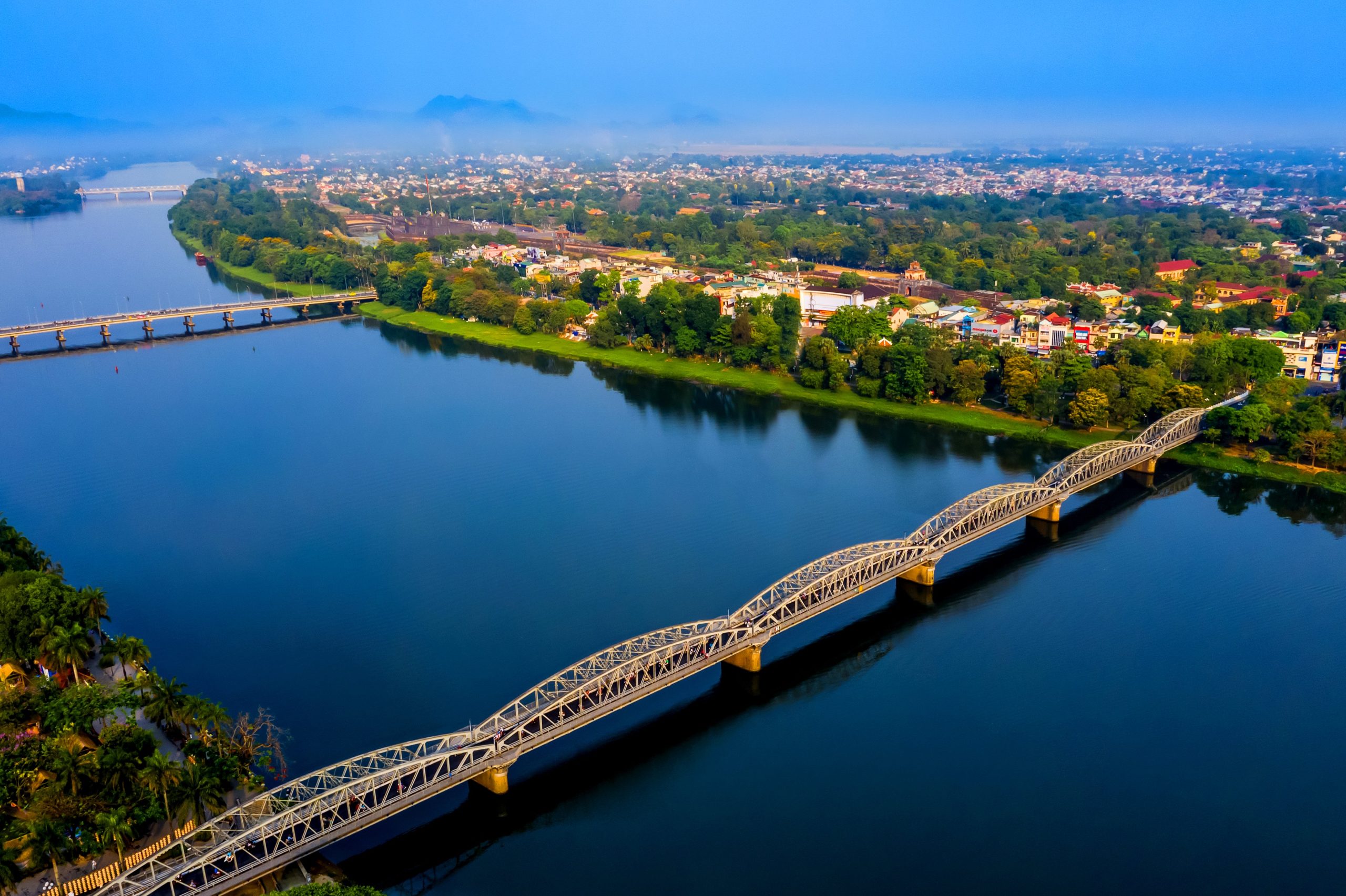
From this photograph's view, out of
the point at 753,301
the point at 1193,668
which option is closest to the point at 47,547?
the point at 1193,668

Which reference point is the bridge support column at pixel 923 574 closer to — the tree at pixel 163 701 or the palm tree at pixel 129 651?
the tree at pixel 163 701

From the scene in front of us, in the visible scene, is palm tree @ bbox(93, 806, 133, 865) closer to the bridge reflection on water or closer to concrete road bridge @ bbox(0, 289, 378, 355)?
the bridge reflection on water

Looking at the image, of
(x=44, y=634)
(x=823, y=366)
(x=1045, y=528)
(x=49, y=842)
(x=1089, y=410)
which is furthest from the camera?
(x=823, y=366)

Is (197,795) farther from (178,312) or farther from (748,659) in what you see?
(178,312)

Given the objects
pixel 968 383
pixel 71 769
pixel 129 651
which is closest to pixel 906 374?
pixel 968 383

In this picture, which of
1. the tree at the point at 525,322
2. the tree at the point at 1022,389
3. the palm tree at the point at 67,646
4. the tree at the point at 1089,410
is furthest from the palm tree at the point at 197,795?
the tree at the point at 525,322

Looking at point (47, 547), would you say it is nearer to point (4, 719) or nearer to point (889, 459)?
point (4, 719)
